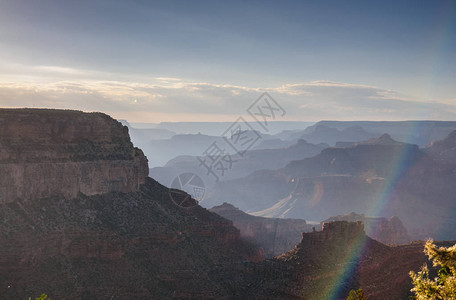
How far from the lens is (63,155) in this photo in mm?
78750

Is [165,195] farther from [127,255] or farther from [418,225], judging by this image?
[418,225]

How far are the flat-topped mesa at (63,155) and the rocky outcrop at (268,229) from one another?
59281 mm

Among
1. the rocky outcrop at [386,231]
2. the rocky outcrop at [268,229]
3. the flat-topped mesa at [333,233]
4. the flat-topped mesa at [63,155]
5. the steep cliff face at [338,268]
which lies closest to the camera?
the flat-topped mesa at [63,155]

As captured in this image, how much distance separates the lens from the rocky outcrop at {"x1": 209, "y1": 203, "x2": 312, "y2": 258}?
143m

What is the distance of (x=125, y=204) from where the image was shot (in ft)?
271

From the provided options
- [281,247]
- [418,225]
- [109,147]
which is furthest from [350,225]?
[418,225]

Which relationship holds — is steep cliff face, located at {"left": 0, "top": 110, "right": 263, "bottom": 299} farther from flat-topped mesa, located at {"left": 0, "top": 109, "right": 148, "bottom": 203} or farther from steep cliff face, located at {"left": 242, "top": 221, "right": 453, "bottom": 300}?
steep cliff face, located at {"left": 242, "top": 221, "right": 453, "bottom": 300}

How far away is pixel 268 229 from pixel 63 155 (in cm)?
8712

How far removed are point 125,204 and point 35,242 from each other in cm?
1832

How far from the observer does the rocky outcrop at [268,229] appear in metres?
143

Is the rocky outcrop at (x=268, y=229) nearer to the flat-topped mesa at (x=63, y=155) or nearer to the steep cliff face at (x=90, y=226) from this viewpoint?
the steep cliff face at (x=90, y=226)

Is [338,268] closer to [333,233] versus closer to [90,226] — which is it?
[333,233]

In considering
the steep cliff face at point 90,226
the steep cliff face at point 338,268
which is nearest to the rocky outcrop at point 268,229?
the steep cliff face at point 338,268

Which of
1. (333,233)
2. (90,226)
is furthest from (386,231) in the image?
(90,226)
